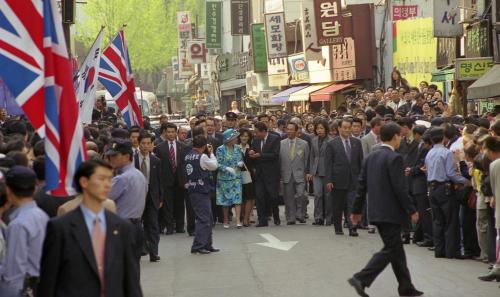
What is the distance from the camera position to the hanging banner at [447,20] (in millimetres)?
28969

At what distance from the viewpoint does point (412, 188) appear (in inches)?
626

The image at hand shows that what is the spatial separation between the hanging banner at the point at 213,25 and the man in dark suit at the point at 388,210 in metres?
56.1

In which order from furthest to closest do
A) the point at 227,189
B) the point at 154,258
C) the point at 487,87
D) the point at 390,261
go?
the point at 487,87 < the point at 227,189 < the point at 154,258 < the point at 390,261

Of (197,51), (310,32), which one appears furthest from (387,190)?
(197,51)

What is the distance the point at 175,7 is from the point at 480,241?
77381 millimetres

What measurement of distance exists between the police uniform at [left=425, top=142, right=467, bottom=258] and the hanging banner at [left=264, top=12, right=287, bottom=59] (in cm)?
3484

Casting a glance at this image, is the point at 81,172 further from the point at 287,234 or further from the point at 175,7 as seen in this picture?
the point at 175,7

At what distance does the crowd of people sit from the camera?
702cm

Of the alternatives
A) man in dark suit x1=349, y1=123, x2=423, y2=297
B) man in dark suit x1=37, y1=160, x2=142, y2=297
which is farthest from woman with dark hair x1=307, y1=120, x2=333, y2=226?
man in dark suit x1=37, y1=160, x2=142, y2=297

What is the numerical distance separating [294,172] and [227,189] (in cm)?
157

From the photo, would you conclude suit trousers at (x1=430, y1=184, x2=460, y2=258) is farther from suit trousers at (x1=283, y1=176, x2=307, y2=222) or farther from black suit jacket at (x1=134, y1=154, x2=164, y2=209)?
suit trousers at (x1=283, y1=176, x2=307, y2=222)

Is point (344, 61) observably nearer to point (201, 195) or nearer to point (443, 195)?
point (201, 195)

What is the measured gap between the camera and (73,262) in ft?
22.5

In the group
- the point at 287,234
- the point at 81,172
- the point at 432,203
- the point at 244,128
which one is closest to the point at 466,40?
the point at 244,128
